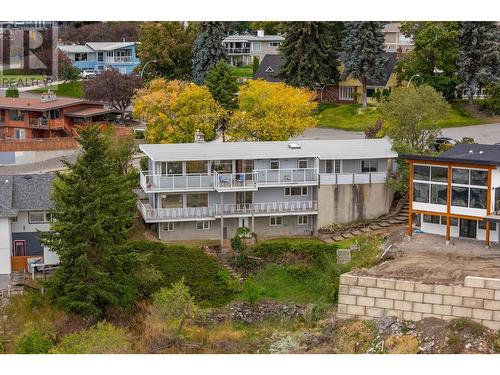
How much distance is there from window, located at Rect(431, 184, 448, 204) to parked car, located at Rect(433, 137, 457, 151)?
9.99m

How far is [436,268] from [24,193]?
1930cm

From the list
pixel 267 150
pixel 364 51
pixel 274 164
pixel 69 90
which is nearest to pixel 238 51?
pixel 69 90

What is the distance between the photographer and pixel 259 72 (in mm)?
85938

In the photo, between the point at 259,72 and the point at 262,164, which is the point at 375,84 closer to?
the point at 259,72

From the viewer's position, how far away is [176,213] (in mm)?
54719

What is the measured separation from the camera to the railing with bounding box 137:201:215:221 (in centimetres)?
Result: 5453

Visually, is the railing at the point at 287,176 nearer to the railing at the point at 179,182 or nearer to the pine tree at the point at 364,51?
the railing at the point at 179,182

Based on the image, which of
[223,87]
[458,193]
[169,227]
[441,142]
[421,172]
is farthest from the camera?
[223,87]

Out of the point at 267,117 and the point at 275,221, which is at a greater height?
the point at 267,117

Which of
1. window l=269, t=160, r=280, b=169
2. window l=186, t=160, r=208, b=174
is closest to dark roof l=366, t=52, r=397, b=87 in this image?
window l=269, t=160, r=280, b=169

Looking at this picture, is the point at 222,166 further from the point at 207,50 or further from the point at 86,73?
the point at 86,73

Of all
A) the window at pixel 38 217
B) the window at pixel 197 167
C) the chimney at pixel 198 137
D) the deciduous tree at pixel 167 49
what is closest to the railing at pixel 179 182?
the window at pixel 197 167

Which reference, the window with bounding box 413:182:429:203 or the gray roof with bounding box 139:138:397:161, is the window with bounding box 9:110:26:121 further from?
the window with bounding box 413:182:429:203

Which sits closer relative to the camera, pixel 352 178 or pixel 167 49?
pixel 352 178
